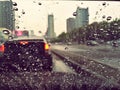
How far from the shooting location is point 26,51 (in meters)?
4.72

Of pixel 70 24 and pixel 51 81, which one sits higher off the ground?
pixel 70 24

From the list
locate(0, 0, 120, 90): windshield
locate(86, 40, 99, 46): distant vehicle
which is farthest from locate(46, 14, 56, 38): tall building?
locate(86, 40, 99, 46): distant vehicle

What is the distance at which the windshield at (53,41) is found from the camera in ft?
15.4

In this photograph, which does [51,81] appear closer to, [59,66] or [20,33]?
[59,66]

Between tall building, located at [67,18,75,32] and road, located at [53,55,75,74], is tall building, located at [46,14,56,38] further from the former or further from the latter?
road, located at [53,55,75,74]

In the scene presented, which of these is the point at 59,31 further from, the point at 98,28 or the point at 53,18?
the point at 98,28

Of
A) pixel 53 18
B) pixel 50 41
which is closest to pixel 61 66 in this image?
pixel 50 41

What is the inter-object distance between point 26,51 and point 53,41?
0.46m

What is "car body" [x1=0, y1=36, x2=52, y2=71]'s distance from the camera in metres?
4.68

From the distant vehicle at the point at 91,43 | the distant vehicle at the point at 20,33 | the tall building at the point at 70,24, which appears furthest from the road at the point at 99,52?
the distant vehicle at the point at 20,33

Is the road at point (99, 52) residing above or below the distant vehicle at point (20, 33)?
below

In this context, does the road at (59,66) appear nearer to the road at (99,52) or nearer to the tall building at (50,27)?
the road at (99,52)

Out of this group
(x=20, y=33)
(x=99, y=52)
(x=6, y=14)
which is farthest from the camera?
(x=99, y=52)

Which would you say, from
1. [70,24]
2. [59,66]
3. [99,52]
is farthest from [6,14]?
[99,52]
